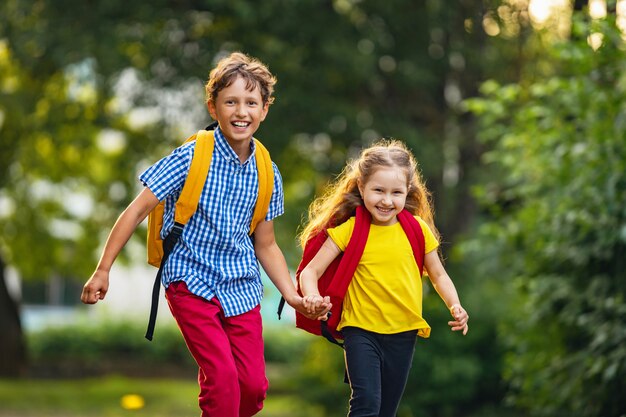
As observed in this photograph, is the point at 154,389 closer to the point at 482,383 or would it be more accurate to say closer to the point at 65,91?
the point at 65,91

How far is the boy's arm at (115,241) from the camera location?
477 cm

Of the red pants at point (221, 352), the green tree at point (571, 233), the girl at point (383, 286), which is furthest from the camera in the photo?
the green tree at point (571, 233)

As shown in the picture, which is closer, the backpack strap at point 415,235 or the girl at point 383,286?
the girl at point 383,286

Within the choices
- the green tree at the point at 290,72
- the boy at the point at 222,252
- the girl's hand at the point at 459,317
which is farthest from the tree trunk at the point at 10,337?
the girl's hand at the point at 459,317

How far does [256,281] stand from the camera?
5.22m

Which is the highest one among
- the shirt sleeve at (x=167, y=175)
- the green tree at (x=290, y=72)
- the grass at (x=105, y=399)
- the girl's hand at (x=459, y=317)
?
the green tree at (x=290, y=72)

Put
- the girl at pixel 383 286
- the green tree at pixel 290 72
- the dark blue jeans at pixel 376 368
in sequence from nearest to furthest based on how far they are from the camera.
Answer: the dark blue jeans at pixel 376 368, the girl at pixel 383 286, the green tree at pixel 290 72

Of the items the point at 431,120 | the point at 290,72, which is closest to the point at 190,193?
the point at 290,72

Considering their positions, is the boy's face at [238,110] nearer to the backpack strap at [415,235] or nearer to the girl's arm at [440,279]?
the backpack strap at [415,235]

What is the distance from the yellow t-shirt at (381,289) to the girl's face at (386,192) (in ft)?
0.37

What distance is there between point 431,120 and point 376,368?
11.7m

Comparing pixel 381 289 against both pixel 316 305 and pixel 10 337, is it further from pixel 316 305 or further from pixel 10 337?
pixel 10 337

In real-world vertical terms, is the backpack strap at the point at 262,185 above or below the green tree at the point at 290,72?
below

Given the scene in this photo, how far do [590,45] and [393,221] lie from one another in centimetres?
440
